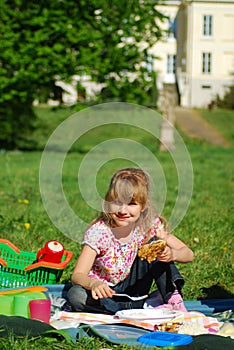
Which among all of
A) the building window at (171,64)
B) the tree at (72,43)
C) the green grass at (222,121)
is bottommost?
the green grass at (222,121)

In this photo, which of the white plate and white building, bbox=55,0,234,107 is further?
→ white building, bbox=55,0,234,107

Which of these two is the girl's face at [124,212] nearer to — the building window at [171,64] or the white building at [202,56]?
the white building at [202,56]

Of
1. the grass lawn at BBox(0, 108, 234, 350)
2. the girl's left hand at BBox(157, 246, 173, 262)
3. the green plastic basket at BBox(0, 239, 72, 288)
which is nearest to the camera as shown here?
the girl's left hand at BBox(157, 246, 173, 262)

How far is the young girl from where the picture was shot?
3.92 metres

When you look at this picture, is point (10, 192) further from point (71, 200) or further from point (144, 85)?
point (144, 85)

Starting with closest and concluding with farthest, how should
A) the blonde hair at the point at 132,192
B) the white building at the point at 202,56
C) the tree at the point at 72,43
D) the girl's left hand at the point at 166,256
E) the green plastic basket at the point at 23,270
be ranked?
the girl's left hand at the point at 166,256 → the blonde hair at the point at 132,192 → the green plastic basket at the point at 23,270 → the tree at the point at 72,43 → the white building at the point at 202,56

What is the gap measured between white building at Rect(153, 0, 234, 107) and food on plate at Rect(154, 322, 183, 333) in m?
27.4

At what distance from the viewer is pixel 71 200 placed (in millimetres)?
8367

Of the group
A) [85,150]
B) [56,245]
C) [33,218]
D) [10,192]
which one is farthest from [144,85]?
[56,245]

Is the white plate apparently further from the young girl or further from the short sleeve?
the short sleeve

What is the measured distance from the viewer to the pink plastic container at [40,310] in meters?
3.61

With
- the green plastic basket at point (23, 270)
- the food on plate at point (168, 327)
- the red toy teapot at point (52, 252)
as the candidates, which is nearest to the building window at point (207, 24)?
the green plastic basket at point (23, 270)

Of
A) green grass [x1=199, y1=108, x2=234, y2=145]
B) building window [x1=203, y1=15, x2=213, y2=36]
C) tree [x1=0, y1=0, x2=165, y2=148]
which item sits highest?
tree [x1=0, y1=0, x2=165, y2=148]

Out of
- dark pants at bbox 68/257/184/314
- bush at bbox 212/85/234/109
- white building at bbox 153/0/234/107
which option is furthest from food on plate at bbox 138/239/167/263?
bush at bbox 212/85/234/109
